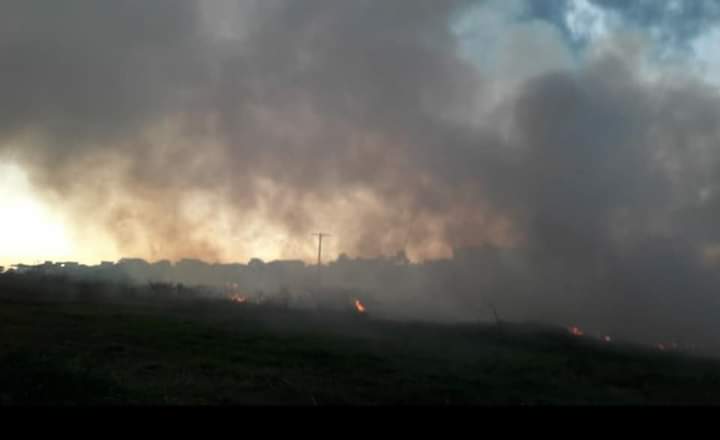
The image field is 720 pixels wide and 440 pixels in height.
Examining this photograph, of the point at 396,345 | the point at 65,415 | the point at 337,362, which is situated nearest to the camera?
the point at 65,415

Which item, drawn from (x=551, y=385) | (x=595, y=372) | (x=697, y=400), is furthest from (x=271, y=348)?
(x=697, y=400)

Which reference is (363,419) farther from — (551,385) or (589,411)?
(551,385)

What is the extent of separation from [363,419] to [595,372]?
4401 cm

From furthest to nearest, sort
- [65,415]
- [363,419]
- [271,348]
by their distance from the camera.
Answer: [271,348] < [363,419] < [65,415]

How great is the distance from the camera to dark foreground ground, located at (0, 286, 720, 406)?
78.3 ft

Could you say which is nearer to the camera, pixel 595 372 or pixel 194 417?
pixel 194 417

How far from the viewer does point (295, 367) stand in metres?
32.8

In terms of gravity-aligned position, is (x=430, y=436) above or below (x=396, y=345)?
above

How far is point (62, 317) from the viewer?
49531 millimetres

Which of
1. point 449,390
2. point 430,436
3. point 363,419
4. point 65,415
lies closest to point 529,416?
point 430,436

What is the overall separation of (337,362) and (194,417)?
32.9 meters

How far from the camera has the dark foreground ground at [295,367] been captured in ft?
78.3

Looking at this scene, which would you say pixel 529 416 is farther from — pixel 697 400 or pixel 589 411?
pixel 697 400

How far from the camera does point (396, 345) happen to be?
162 feet
